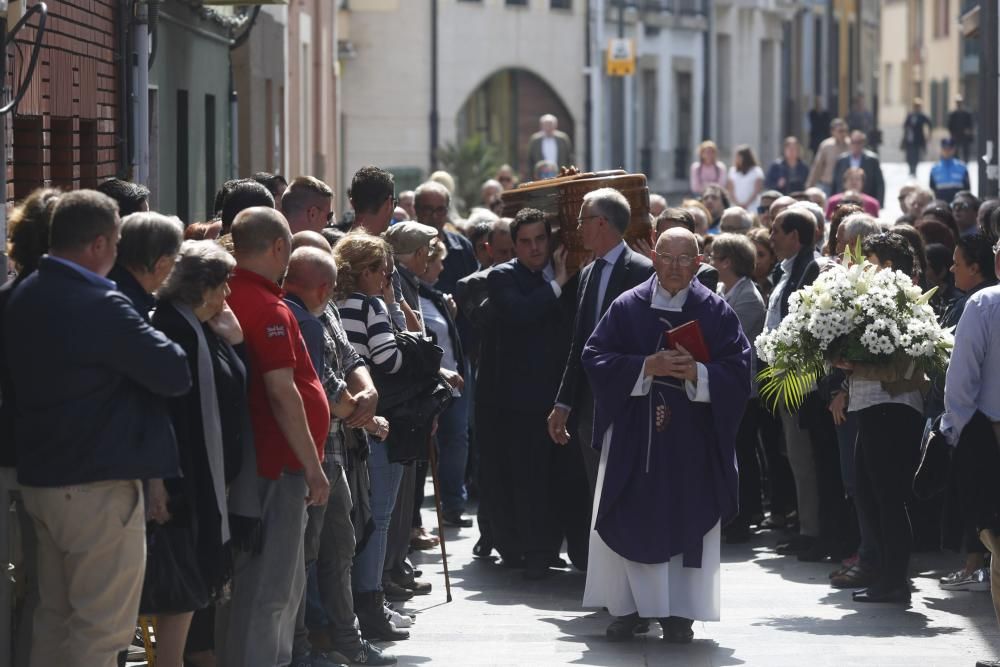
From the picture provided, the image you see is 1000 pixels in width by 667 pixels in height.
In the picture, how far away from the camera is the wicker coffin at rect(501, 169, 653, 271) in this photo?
10.9 meters

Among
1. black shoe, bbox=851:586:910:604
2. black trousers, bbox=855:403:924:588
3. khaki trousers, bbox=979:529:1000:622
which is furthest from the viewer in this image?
black shoe, bbox=851:586:910:604

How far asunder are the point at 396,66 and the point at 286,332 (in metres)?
30.3

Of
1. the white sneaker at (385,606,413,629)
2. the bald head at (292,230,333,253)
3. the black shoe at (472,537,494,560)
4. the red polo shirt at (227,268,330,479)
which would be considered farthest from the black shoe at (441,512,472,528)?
the red polo shirt at (227,268,330,479)

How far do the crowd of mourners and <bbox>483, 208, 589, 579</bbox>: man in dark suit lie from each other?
1 centimetres

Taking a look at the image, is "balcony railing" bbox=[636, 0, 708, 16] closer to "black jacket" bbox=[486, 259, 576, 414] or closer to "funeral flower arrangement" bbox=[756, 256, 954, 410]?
"black jacket" bbox=[486, 259, 576, 414]

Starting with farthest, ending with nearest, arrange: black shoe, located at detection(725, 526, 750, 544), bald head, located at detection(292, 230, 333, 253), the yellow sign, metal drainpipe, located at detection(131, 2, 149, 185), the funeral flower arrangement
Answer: the yellow sign
metal drainpipe, located at detection(131, 2, 149, 185)
black shoe, located at detection(725, 526, 750, 544)
the funeral flower arrangement
bald head, located at detection(292, 230, 333, 253)

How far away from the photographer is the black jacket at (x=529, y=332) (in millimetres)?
10727

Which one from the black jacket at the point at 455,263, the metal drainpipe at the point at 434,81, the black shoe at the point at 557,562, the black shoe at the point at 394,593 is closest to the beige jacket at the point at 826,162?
the metal drainpipe at the point at 434,81

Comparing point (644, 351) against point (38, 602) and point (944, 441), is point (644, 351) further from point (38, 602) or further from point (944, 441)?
point (38, 602)

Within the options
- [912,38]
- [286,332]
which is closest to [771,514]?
[286,332]

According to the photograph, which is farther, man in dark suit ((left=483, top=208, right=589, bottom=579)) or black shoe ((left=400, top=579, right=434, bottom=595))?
man in dark suit ((left=483, top=208, right=589, bottom=579))

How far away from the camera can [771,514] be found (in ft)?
41.4

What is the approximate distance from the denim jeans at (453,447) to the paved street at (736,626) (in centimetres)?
138

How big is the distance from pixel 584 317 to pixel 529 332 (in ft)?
2.73
